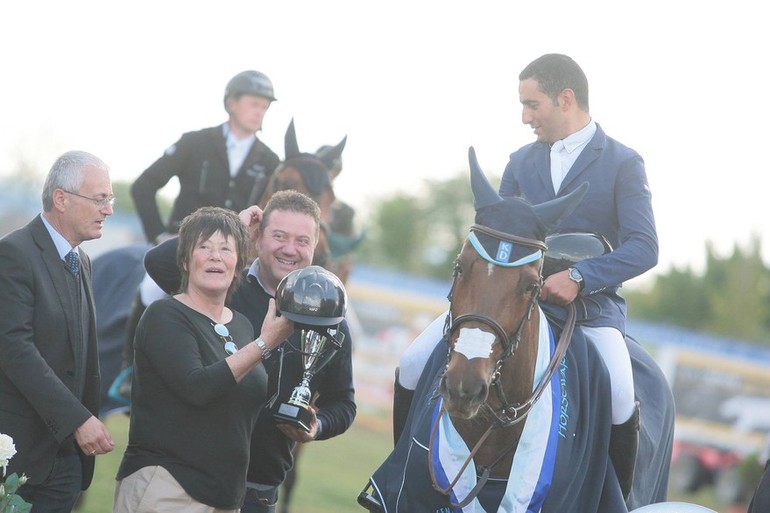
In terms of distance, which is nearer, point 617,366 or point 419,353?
point 617,366

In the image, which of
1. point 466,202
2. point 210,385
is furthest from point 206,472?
point 466,202

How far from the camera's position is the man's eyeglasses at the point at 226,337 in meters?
4.05

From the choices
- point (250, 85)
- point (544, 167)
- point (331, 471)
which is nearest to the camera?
point (544, 167)

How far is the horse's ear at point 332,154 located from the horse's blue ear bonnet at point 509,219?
360cm

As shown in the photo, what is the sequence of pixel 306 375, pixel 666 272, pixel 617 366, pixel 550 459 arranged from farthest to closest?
pixel 666 272
pixel 617 366
pixel 306 375
pixel 550 459

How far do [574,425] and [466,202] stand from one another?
5884 centimetres

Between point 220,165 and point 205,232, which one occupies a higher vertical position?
point 220,165

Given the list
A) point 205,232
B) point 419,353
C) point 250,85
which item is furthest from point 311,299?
point 250,85

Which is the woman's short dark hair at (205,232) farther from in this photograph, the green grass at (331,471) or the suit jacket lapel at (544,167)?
the green grass at (331,471)

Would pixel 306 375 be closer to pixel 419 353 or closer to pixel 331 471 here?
pixel 419 353

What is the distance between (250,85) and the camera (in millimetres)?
7055

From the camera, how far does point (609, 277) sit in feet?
14.9

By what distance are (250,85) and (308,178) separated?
30.2 inches

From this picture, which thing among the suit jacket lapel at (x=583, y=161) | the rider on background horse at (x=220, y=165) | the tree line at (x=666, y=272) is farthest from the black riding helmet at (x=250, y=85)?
the tree line at (x=666, y=272)
